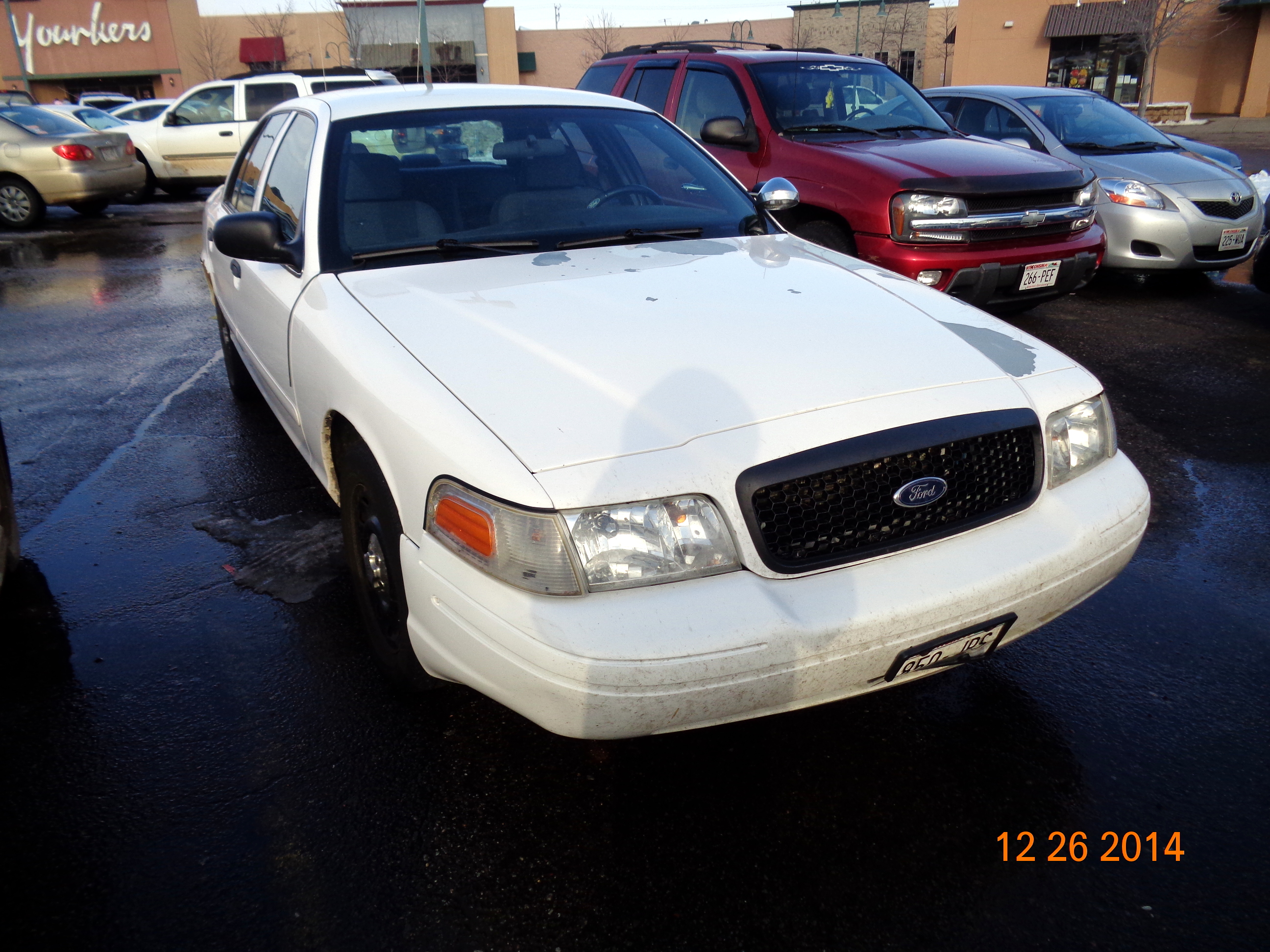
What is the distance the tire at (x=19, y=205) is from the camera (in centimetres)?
1303

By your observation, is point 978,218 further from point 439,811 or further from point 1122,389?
point 439,811

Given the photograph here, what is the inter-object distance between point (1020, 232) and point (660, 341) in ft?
14.7

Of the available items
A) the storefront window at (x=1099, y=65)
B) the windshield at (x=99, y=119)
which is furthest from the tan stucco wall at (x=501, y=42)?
the windshield at (x=99, y=119)

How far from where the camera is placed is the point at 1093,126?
8656mm

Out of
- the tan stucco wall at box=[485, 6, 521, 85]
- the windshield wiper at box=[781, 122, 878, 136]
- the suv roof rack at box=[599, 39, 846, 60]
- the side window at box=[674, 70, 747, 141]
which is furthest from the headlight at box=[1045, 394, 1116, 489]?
the tan stucco wall at box=[485, 6, 521, 85]

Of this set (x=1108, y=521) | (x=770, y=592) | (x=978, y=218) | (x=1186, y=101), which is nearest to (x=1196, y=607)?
A: (x=1108, y=521)

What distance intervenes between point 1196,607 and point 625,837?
2.21m

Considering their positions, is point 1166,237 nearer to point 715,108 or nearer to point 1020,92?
point 1020,92

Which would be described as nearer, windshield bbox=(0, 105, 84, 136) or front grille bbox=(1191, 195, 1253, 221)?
front grille bbox=(1191, 195, 1253, 221)

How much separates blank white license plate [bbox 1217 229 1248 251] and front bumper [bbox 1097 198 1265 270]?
29mm

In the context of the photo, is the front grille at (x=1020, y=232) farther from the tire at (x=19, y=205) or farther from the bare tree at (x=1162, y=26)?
the bare tree at (x=1162, y=26)

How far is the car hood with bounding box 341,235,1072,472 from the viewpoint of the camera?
7.14 feet

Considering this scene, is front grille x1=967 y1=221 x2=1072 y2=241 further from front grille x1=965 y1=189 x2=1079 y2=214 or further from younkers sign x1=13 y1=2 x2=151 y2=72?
younkers sign x1=13 y1=2 x2=151 y2=72
